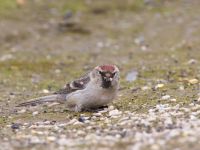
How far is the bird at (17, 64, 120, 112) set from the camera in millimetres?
10344

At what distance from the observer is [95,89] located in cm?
1048

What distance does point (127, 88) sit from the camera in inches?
535

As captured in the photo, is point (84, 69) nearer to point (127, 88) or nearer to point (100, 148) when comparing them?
point (127, 88)

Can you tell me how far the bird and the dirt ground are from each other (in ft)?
0.76

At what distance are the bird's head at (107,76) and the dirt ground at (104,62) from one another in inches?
17.6

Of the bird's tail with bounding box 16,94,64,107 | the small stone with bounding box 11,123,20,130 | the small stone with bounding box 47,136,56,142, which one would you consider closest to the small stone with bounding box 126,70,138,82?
the bird's tail with bounding box 16,94,64,107

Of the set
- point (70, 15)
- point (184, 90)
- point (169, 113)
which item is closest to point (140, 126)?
point (169, 113)

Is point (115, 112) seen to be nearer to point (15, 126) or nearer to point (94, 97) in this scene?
point (94, 97)

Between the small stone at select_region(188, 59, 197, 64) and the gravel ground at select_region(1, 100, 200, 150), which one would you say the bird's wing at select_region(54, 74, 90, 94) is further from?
the small stone at select_region(188, 59, 197, 64)

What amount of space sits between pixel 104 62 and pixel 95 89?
7.02 m

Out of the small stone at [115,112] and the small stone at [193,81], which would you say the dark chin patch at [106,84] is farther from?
the small stone at [193,81]

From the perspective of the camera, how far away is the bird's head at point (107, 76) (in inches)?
405

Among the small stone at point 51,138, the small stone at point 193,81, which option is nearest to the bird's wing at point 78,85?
the small stone at point 51,138

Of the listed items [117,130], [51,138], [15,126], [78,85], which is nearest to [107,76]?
[78,85]
